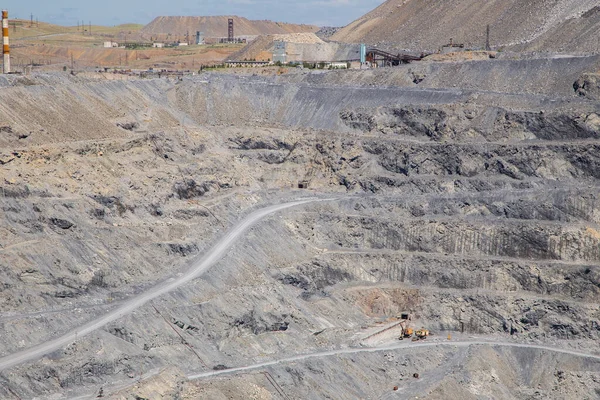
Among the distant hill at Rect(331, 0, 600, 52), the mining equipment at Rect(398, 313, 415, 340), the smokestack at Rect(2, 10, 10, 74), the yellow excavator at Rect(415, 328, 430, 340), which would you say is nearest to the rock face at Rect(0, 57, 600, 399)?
the mining equipment at Rect(398, 313, 415, 340)

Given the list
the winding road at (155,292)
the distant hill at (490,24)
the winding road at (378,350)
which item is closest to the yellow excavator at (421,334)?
the winding road at (378,350)

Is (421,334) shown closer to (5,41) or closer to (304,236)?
(304,236)

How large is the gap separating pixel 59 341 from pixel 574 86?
5398 centimetres

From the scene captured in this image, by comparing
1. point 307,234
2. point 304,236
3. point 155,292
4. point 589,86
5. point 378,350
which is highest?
point 589,86

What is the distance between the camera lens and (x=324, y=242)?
84625mm

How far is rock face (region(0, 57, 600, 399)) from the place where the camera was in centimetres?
6450

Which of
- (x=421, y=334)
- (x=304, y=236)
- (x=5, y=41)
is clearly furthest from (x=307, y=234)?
(x=5, y=41)

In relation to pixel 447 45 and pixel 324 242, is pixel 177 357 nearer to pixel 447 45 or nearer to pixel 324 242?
pixel 324 242

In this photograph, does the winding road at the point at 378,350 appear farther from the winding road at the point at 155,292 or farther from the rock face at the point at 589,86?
the rock face at the point at 589,86

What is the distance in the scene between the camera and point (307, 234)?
84.2m

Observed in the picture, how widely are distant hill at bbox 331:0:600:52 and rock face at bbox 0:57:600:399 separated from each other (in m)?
16.1

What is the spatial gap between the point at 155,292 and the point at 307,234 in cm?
1843

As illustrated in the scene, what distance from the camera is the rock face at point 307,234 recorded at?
64.5m

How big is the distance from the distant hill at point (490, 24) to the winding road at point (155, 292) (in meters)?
40.3
